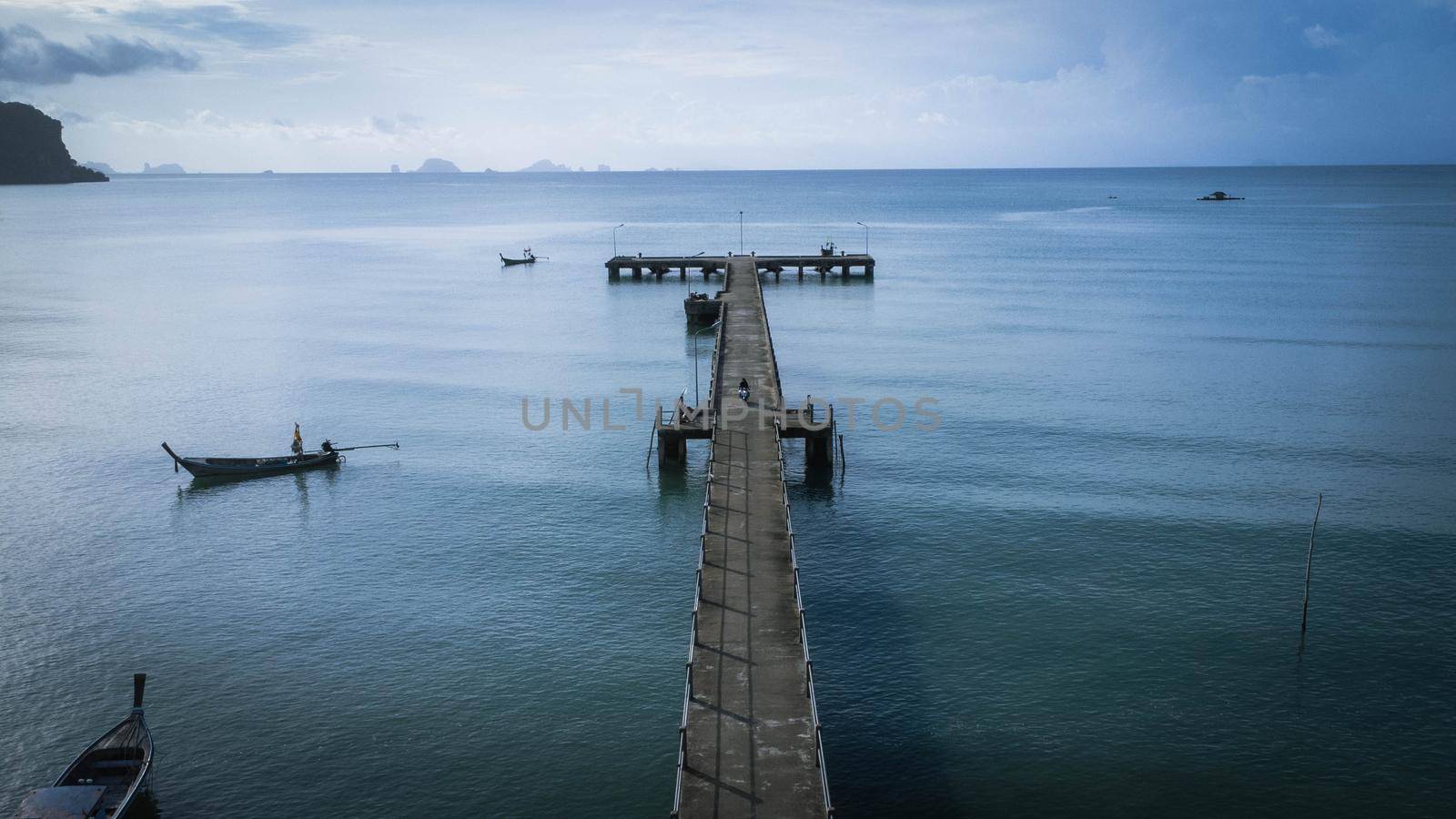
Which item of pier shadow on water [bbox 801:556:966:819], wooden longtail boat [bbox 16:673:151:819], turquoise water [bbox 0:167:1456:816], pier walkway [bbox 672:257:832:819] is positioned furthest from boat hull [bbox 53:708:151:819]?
pier shadow on water [bbox 801:556:966:819]

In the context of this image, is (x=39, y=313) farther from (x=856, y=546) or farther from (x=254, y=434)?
(x=856, y=546)

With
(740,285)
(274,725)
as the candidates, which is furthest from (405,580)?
(740,285)

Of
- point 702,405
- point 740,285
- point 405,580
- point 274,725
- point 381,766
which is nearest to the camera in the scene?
point 381,766

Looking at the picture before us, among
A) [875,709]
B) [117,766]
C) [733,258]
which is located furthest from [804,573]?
[733,258]

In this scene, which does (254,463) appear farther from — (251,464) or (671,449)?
(671,449)

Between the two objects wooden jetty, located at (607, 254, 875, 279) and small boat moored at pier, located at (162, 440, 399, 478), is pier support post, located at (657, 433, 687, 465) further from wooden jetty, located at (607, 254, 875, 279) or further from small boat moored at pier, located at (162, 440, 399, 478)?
wooden jetty, located at (607, 254, 875, 279)

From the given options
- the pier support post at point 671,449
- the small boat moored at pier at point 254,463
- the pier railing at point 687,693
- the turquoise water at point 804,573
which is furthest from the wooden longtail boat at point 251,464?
the pier railing at point 687,693
